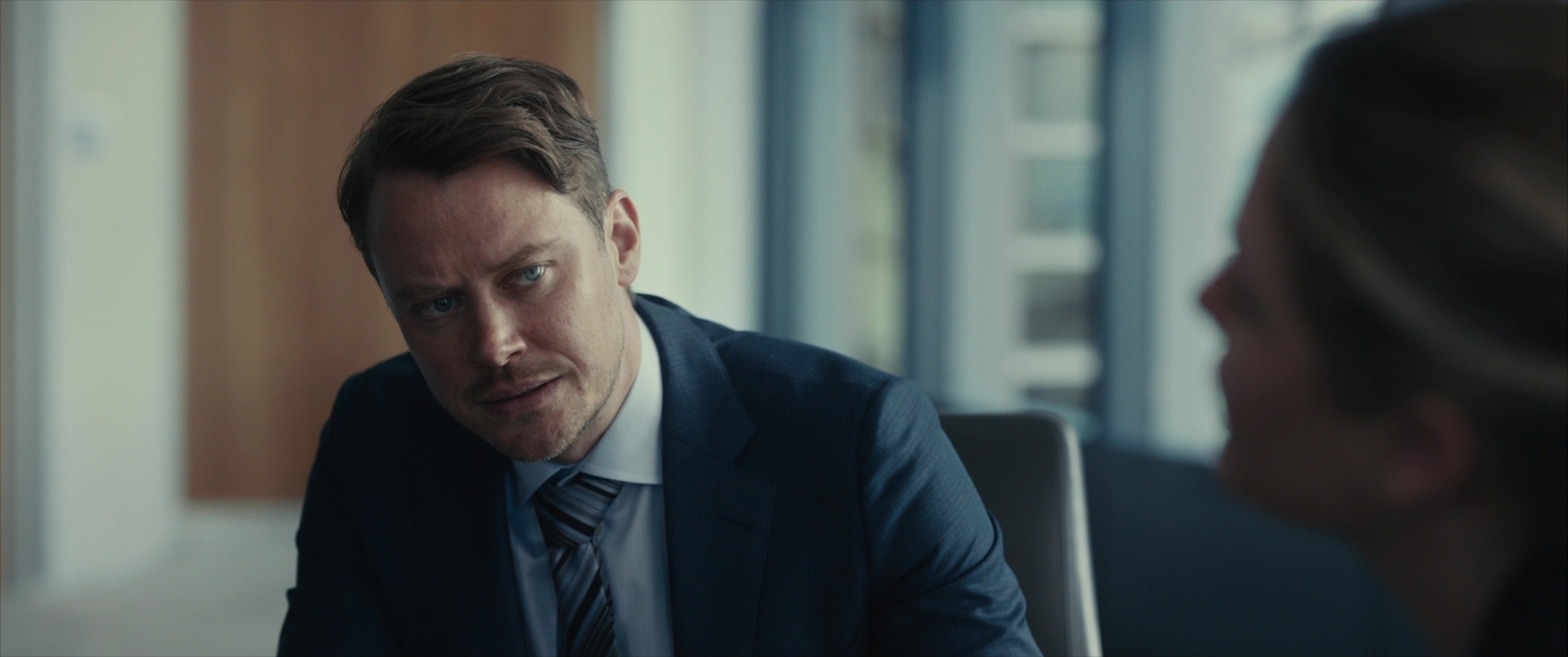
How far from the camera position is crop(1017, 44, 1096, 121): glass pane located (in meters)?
3.62

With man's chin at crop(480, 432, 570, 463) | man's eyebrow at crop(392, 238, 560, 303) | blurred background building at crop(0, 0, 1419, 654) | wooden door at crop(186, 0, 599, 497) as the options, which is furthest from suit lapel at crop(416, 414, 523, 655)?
wooden door at crop(186, 0, 599, 497)

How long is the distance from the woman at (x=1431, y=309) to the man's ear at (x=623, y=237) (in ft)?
2.79

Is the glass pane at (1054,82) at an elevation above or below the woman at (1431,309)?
above

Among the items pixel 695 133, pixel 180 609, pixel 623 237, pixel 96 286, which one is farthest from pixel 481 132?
pixel 695 133

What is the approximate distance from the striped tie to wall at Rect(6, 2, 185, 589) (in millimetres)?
3715

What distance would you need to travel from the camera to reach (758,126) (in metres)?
5.77

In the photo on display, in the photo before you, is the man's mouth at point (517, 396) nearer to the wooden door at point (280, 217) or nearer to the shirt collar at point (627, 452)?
the shirt collar at point (627, 452)

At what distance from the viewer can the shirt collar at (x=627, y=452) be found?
1339 millimetres

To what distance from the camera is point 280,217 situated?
19.5ft

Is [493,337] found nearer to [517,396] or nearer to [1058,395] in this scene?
[517,396]

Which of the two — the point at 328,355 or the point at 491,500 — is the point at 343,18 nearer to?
the point at 328,355

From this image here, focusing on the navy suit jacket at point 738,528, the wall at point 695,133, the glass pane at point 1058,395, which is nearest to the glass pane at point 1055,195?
the glass pane at point 1058,395

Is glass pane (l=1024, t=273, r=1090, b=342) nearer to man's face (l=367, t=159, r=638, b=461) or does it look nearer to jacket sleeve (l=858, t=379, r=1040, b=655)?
jacket sleeve (l=858, t=379, r=1040, b=655)

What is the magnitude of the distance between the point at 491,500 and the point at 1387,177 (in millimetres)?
1015
